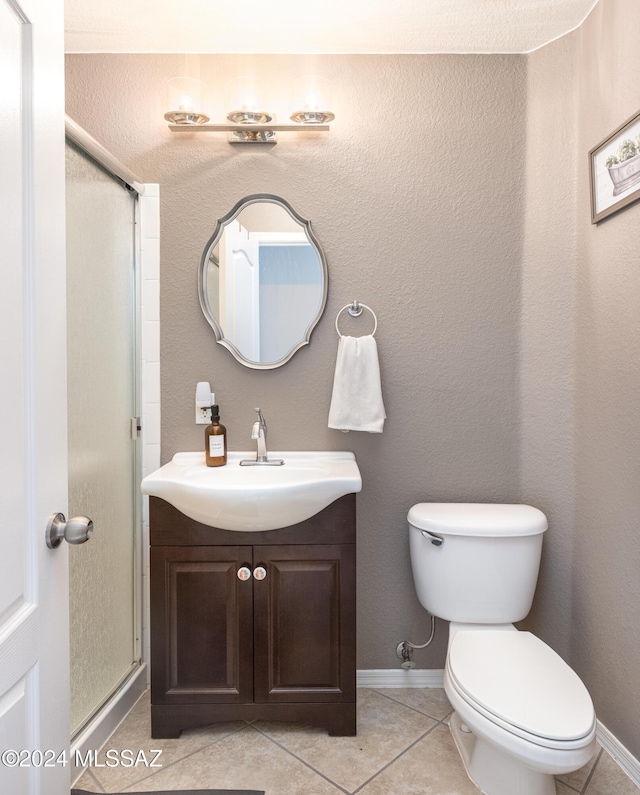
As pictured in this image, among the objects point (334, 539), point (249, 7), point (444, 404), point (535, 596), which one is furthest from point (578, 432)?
point (249, 7)

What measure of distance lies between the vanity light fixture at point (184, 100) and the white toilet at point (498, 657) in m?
1.59

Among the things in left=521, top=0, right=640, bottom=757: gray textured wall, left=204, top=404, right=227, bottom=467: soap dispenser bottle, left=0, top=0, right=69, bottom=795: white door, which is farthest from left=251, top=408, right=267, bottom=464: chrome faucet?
left=0, top=0, right=69, bottom=795: white door

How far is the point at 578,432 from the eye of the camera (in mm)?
1979

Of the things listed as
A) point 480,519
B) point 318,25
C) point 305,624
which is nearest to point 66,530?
point 305,624

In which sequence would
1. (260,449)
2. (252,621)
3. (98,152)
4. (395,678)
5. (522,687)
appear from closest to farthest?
1. (522,687)
2. (98,152)
3. (252,621)
4. (260,449)
5. (395,678)

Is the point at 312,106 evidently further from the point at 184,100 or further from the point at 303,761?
the point at 303,761

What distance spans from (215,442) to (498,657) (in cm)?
112

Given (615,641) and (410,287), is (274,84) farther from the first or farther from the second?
(615,641)

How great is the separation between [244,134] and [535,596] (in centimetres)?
200

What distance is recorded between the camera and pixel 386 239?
2.10 meters

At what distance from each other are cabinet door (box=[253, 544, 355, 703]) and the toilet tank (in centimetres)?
30

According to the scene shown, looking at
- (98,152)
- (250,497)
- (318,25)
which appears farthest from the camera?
(318,25)

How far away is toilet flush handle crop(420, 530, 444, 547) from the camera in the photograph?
185 centimetres

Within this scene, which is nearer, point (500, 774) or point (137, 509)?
point (500, 774)
